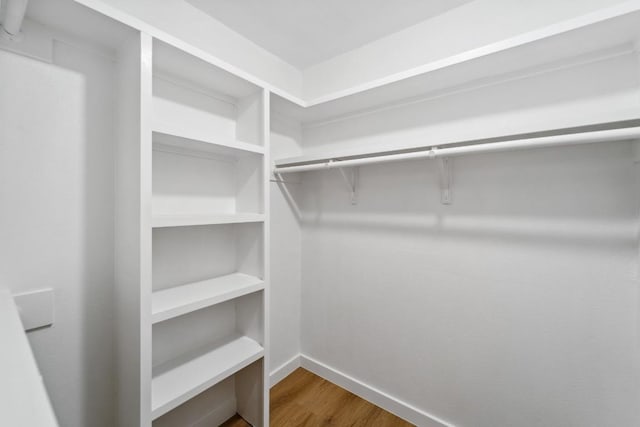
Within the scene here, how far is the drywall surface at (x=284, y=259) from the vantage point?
1871 mm

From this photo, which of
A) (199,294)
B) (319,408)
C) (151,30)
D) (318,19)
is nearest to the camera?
(151,30)

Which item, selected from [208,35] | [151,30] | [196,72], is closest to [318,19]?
[208,35]

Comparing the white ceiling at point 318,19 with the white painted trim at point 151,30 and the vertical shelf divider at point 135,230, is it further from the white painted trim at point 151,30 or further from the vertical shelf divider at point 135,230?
the vertical shelf divider at point 135,230

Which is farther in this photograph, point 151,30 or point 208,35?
point 208,35

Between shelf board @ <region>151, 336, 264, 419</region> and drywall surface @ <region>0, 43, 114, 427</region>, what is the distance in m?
0.23

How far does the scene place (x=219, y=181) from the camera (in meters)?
1.50

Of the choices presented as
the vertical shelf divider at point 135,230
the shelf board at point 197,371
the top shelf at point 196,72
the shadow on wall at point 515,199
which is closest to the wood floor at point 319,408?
the shelf board at point 197,371

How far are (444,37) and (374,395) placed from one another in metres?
2.18

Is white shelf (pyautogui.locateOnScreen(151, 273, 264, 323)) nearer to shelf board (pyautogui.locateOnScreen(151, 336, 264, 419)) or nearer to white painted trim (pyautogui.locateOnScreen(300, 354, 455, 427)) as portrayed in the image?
shelf board (pyautogui.locateOnScreen(151, 336, 264, 419))

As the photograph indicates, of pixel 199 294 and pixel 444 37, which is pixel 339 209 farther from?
pixel 444 37

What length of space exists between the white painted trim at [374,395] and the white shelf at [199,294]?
977 millimetres

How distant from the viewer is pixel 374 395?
1706mm

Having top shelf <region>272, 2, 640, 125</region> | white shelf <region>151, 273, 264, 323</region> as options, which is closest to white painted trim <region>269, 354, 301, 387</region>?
white shelf <region>151, 273, 264, 323</region>

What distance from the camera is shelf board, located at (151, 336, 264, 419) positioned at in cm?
109
